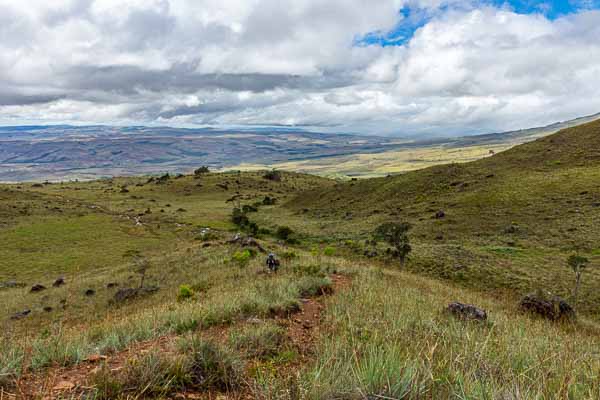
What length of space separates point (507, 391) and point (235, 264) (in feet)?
59.4

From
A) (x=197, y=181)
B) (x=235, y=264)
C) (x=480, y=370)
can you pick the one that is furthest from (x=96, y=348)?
(x=197, y=181)

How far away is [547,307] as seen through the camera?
42.4 feet

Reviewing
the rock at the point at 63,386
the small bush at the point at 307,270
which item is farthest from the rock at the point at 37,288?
the rock at the point at 63,386

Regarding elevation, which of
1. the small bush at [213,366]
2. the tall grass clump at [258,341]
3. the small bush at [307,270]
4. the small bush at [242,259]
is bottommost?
the small bush at [242,259]

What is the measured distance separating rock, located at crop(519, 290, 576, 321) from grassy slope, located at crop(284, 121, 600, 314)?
15.4ft

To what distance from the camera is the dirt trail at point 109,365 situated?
3.59 meters

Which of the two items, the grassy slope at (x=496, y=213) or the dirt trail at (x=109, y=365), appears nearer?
the dirt trail at (x=109, y=365)

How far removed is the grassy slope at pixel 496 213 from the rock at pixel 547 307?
471 cm

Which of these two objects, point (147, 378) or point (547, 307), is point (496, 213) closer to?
point (547, 307)

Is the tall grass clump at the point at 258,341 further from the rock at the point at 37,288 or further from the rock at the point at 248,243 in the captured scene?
the rock at the point at 37,288

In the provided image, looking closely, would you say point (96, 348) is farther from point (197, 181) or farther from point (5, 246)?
point (197, 181)

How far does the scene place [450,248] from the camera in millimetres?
27453

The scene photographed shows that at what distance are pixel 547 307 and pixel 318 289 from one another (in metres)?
8.93

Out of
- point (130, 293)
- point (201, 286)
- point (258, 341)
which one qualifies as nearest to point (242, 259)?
point (201, 286)
